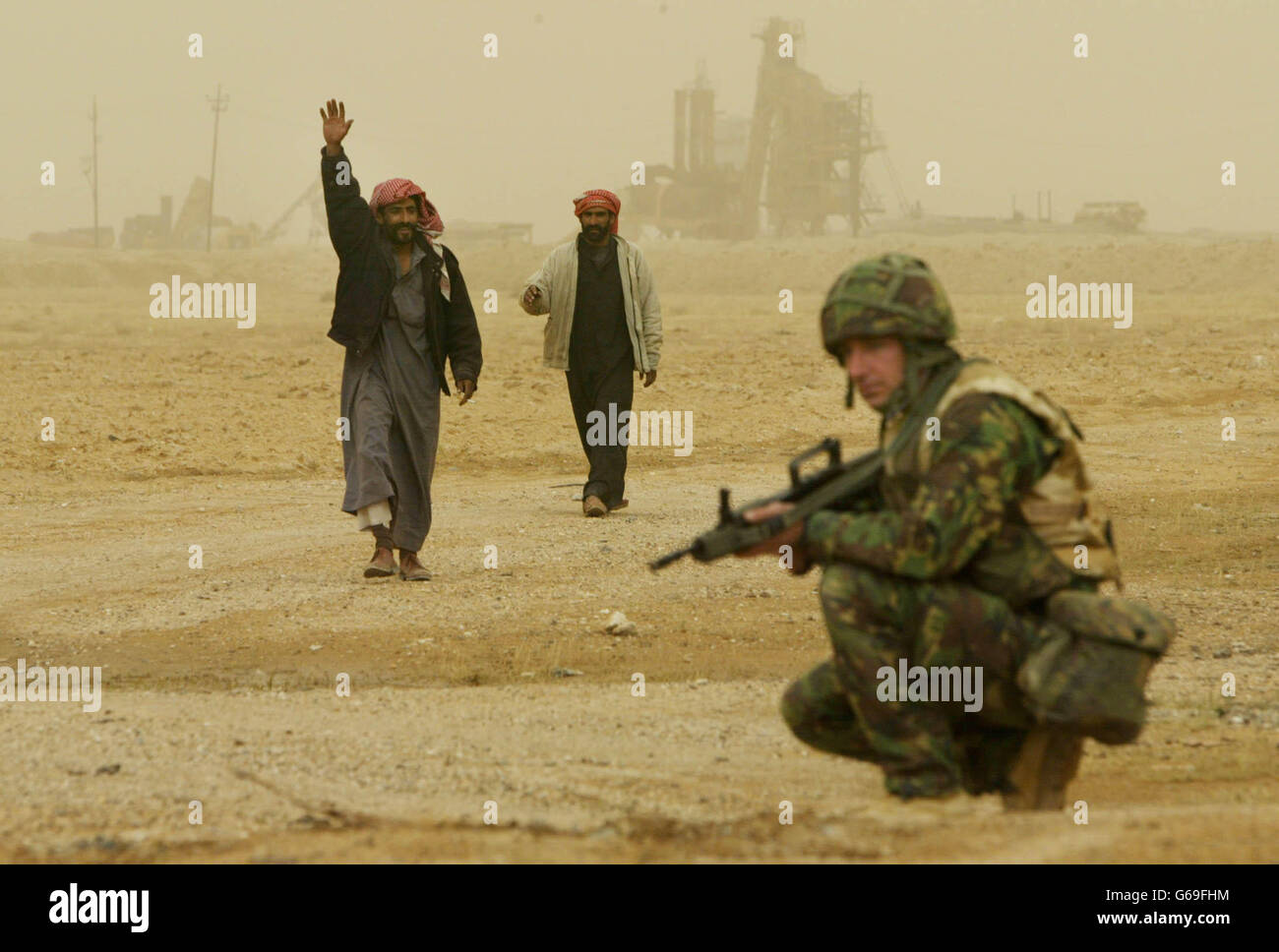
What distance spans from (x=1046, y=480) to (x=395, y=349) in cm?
494

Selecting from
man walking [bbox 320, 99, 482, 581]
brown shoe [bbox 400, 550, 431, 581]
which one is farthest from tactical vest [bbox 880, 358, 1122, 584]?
brown shoe [bbox 400, 550, 431, 581]

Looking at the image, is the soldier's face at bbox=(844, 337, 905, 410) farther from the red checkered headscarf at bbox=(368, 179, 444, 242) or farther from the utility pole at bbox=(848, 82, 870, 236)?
the utility pole at bbox=(848, 82, 870, 236)

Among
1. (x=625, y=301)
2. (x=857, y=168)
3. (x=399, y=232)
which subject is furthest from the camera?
(x=857, y=168)

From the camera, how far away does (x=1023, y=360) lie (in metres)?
20.5

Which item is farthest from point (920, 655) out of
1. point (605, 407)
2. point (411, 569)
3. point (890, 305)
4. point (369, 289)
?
point (605, 407)

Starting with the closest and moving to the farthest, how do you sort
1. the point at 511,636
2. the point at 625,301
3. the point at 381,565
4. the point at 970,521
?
the point at 970,521 < the point at 511,636 < the point at 381,565 < the point at 625,301

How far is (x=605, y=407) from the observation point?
10211mm

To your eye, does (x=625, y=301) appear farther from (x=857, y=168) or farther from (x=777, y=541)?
(x=857, y=168)

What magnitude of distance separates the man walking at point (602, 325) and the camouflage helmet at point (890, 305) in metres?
6.39

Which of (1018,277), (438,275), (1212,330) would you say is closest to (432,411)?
(438,275)

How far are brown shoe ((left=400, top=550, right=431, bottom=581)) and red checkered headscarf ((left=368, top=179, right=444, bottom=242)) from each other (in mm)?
1509

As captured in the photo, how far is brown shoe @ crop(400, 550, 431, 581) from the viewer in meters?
8.28

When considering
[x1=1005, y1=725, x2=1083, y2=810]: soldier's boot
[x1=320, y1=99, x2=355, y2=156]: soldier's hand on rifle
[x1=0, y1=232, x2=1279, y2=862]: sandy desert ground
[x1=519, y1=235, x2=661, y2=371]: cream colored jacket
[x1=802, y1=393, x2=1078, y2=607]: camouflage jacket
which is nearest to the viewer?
[x1=802, y1=393, x2=1078, y2=607]: camouflage jacket
